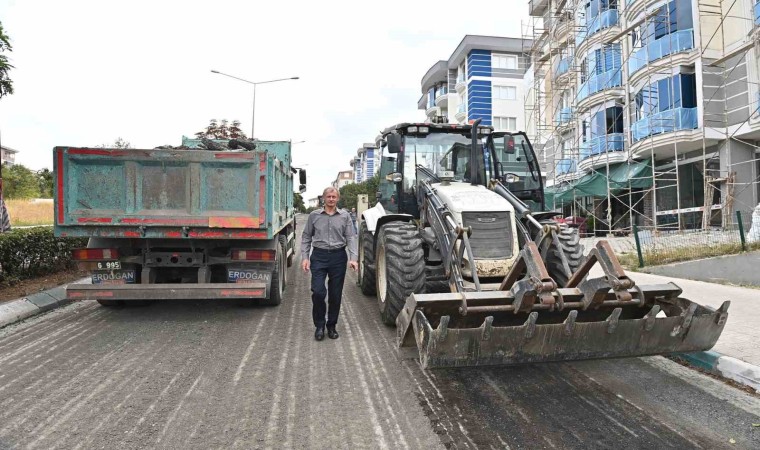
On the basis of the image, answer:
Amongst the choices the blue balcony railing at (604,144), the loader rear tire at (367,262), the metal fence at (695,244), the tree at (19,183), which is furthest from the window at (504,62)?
the tree at (19,183)

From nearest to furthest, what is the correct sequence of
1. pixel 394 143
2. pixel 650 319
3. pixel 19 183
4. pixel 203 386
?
pixel 650 319
pixel 203 386
pixel 394 143
pixel 19 183

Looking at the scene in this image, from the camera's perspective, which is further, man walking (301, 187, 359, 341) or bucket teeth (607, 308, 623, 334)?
man walking (301, 187, 359, 341)

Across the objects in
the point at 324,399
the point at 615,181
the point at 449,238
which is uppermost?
the point at 615,181

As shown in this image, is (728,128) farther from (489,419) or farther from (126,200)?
(126,200)

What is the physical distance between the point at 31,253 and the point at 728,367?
10140mm

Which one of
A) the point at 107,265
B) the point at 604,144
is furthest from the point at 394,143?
the point at 604,144

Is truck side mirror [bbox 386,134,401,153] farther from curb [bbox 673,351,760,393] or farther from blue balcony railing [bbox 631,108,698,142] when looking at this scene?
blue balcony railing [bbox 631,108,698,142]

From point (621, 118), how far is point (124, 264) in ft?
70.6

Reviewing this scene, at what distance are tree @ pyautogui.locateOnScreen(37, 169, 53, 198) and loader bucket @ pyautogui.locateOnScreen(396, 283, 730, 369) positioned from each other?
2284 inches

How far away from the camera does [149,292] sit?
5965 mm

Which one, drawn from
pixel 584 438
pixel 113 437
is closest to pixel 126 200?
pixel 113 437

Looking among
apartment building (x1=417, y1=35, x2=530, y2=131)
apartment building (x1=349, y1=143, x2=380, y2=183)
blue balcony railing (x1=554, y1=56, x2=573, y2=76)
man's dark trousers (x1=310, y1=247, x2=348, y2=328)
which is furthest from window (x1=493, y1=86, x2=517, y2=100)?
apartment building (x1=349, y1=143, x2=380, y2=183)

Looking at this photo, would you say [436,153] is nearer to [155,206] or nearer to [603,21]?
[155,206]

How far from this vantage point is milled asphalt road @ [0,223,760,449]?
122 inches
